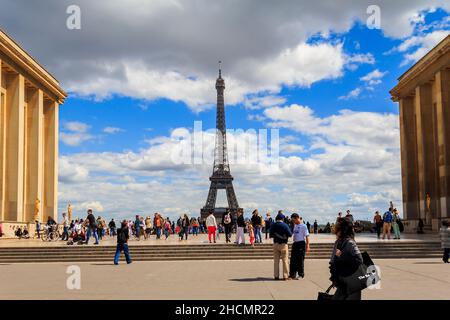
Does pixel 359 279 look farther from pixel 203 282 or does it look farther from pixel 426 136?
pixel 426 136

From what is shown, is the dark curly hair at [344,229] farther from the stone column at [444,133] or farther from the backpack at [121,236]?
the stone column at [444,133]

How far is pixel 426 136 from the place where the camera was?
51469 mm

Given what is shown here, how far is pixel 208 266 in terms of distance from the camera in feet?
72.9

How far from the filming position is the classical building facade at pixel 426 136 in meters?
45.3

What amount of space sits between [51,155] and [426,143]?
34.5 meters

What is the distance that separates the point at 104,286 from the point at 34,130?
4036 centimetres

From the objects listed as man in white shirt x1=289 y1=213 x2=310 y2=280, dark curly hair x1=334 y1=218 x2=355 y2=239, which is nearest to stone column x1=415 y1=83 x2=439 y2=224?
man in white shirt x1=289 y1=213 x2=310 y2=280

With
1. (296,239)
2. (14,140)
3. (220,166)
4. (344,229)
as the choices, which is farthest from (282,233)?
(220,166)

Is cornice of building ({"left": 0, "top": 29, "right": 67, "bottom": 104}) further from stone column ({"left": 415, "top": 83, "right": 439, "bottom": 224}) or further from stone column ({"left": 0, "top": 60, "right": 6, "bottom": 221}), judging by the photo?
stone column ({"left": 415, "top": 83, "right": 439, "bottom": 224})

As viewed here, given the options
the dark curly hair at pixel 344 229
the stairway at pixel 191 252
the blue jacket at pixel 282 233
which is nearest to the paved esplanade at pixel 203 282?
the blue jacket at pixel 282 233
